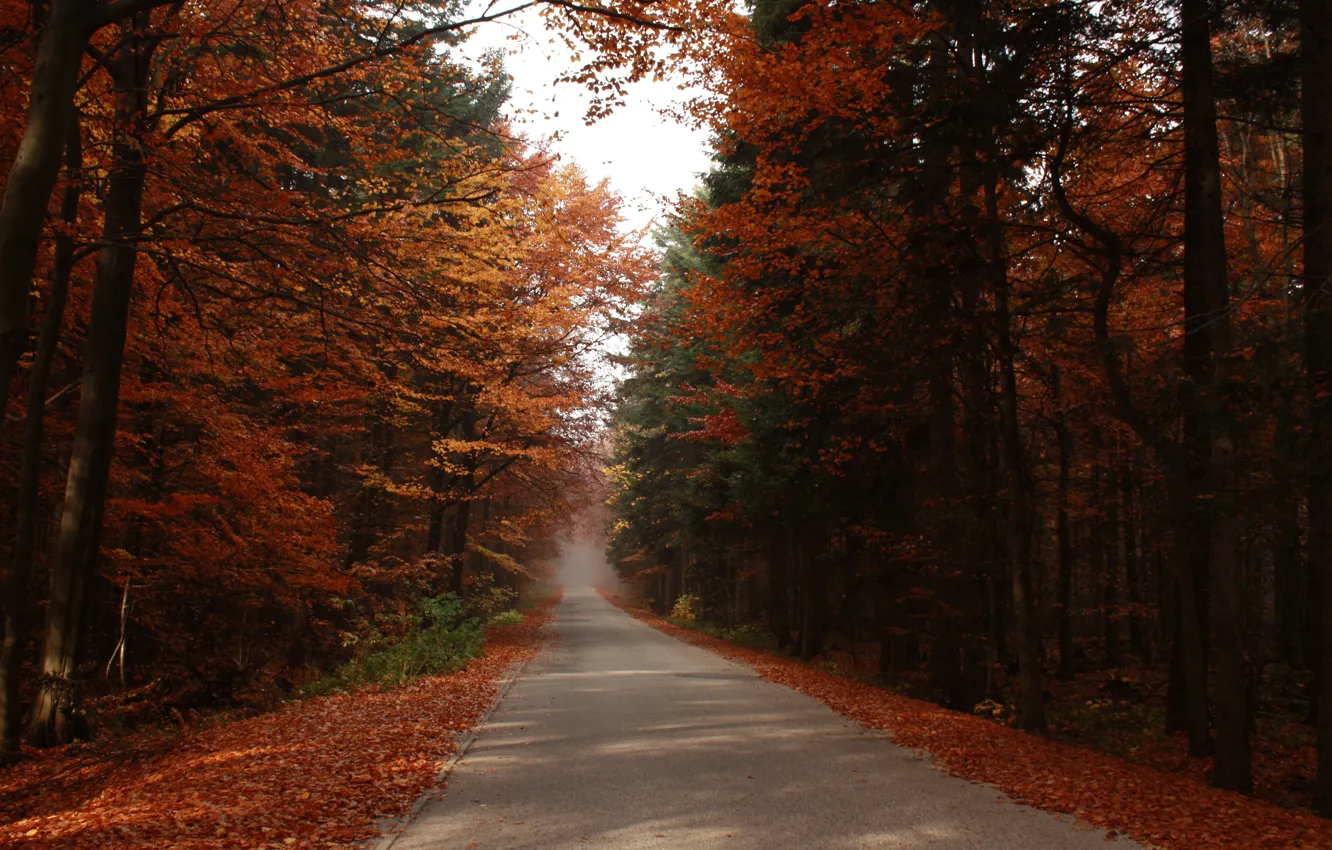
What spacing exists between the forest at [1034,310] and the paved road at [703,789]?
322 cm

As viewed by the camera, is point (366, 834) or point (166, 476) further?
point (166, 476)

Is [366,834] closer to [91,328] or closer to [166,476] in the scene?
[91,328]

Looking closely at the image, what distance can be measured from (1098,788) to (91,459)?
9.86m

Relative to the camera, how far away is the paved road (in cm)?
515

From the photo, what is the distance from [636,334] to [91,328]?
1302 centimetres

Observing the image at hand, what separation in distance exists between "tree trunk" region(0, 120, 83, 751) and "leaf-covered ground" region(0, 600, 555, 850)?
639mm

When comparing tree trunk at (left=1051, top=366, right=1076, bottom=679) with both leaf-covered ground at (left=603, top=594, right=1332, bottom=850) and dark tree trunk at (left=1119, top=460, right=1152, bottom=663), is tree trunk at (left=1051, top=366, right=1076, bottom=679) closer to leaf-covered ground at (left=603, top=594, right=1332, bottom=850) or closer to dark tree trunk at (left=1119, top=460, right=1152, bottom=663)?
dark tree trunk at (left=1119, top=460, right=1152, bottom=663)

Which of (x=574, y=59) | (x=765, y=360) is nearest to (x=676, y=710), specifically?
(x=765, y=360)

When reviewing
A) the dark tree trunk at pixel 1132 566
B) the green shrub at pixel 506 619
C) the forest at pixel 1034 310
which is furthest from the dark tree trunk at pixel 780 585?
the green shrub at pixel 506 619

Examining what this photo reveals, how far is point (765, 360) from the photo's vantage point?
11930 millimetres

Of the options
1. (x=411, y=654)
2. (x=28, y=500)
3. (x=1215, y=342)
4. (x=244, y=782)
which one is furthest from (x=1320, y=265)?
(x=411, y=654)

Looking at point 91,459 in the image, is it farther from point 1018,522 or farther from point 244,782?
point 1018,522

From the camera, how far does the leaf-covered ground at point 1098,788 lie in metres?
5.39

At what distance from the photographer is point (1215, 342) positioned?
775cm
